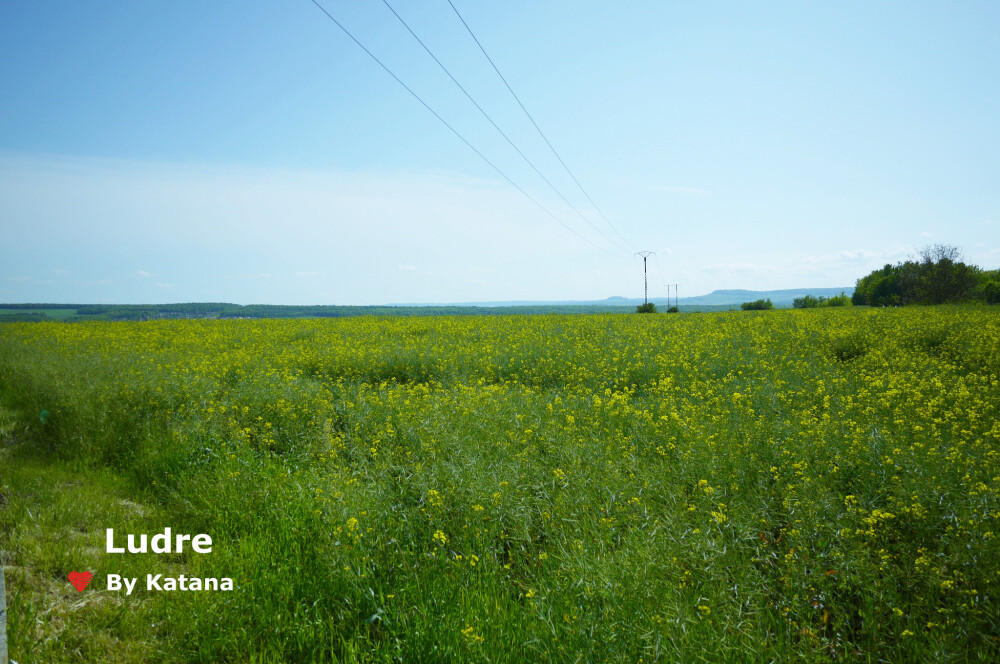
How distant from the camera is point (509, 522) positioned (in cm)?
442

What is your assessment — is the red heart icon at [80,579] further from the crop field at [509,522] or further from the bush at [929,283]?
the bush at [929,283]

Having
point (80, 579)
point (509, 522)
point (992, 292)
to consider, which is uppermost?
point (992, 292)

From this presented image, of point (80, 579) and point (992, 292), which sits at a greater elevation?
point (992, 292)

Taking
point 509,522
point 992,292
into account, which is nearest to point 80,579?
point 509,522

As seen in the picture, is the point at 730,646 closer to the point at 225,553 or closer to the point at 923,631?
the point at 923,631

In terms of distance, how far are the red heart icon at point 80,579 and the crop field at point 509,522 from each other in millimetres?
50

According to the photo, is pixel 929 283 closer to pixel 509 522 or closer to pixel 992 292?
pixel 992 292

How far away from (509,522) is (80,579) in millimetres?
3471

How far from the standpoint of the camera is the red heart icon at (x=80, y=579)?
151 inches

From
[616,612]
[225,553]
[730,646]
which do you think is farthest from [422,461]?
[730,646]

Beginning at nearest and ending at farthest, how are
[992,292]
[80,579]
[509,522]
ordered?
[80,579], [509,522], [992,292]

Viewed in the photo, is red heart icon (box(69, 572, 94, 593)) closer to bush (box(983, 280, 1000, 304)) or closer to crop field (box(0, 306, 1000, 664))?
crop field (box(0, 306, 1000, 664))

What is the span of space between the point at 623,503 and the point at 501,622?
5.82ft

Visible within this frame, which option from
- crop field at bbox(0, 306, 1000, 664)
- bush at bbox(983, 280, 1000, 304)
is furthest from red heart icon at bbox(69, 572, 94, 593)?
bush at bbox(983, 280, 1000, 304)
